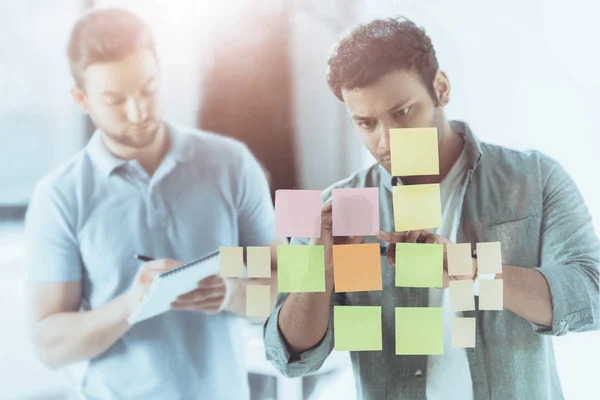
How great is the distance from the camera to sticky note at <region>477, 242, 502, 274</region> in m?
1.13

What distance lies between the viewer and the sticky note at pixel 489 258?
1.13m

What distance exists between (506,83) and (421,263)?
0.43 metres

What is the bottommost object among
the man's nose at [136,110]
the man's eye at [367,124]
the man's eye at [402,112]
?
the man's eye at [367,124]

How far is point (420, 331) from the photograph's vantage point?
1.14 metres

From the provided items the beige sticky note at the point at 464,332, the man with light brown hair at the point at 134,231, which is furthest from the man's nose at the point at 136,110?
the beige sticky note at the point at 464,332

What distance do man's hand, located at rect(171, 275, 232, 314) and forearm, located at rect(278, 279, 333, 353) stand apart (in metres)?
0.13

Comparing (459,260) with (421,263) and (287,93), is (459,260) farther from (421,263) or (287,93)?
(287,93)

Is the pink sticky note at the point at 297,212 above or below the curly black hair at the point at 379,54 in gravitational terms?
below

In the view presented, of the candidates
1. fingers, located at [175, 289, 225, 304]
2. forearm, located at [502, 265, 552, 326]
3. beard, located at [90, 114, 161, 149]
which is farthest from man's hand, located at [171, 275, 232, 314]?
forearm, located at [502, 265, 552, 326]

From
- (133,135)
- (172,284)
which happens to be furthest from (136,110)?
(172,284)

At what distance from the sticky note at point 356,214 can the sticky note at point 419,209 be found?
50mm

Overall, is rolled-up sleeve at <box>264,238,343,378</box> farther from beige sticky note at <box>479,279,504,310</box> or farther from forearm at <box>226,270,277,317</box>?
→ beige sticky note at <box>479,279,504,310</box>

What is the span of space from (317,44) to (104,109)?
0.47 m

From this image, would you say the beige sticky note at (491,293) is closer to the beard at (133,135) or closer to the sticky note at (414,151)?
the sticky note at (414,151)
